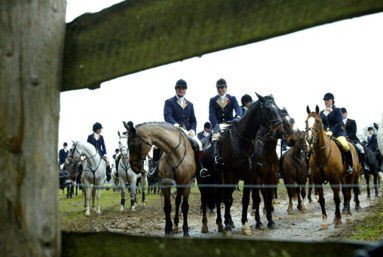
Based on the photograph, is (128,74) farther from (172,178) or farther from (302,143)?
(302,143)

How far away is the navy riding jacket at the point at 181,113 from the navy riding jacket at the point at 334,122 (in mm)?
3963

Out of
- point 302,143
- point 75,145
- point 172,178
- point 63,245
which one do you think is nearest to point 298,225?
point 302,143

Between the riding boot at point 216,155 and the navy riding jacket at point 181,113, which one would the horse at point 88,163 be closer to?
the navy riding jacket at point 181,113

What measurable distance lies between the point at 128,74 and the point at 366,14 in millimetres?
803

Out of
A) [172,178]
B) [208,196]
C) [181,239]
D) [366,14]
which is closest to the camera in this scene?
[366,14]

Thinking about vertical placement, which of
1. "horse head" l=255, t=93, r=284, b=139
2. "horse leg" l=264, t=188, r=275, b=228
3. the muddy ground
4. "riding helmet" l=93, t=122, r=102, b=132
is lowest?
the muddy ground

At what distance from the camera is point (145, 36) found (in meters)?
1.73

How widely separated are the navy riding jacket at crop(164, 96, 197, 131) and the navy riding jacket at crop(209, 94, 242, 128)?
0.63 meters

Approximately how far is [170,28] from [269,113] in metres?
8.28

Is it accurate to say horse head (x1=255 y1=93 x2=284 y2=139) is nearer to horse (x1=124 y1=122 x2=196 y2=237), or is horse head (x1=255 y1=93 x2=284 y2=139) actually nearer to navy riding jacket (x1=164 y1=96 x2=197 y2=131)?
horse (x1=124 y1=122 x2=196 y2=237)

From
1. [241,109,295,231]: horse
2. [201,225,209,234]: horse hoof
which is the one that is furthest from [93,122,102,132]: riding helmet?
[201,225,209,234]: horse hoof

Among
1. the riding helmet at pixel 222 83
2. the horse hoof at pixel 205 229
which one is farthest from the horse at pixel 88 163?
the horse hoof at pixel 205 229

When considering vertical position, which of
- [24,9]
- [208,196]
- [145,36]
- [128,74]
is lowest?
[208,196]

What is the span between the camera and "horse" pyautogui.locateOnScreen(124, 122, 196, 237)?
352 inches
